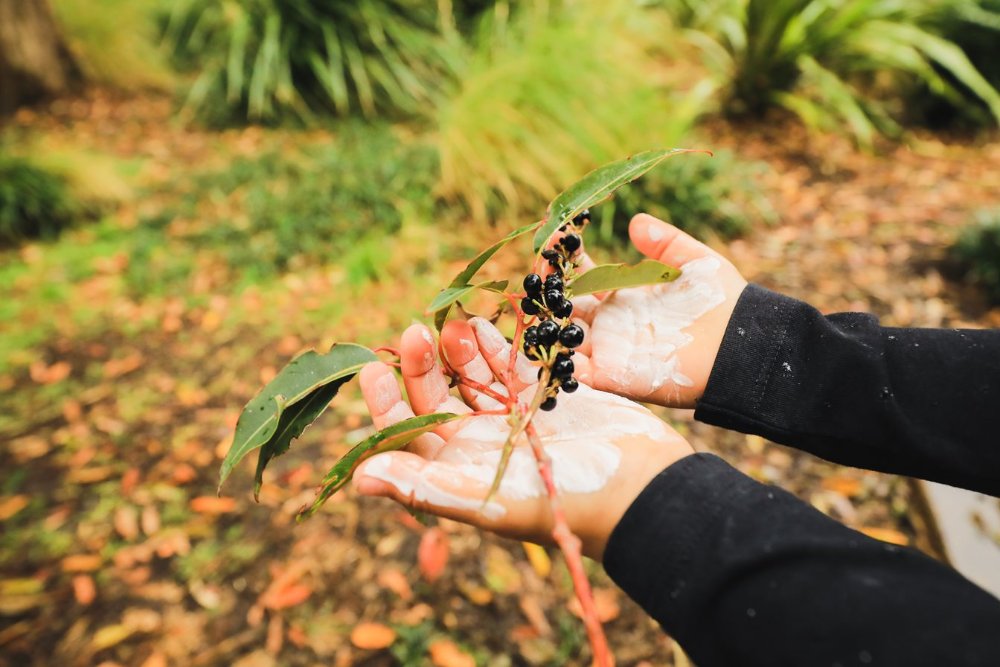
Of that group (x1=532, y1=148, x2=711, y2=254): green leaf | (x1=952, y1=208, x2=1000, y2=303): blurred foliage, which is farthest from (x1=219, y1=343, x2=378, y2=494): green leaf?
(x1=952, y1=208, x2=1000, y2=303): blurred foliage

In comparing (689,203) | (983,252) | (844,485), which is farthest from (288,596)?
(983,252)

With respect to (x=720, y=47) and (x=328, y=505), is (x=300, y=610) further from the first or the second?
(x=720, y=47)

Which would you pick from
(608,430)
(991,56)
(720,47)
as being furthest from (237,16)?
(991,56)

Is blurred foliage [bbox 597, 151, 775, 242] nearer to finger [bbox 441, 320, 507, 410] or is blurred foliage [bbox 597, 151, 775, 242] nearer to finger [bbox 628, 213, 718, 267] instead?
finger [bbox 628, 213, 718, 267]

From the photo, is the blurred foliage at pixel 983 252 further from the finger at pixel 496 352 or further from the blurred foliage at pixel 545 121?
the finger at pixel 496 352

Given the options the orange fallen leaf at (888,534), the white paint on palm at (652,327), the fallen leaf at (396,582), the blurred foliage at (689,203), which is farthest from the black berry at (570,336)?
the blurred foliage at (689,203)

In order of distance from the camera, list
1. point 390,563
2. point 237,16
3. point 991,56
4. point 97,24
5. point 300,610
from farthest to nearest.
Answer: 1. point 97,24
2. point 237,16
3. point 991,56
4. point 390,563
5. point 300,610
